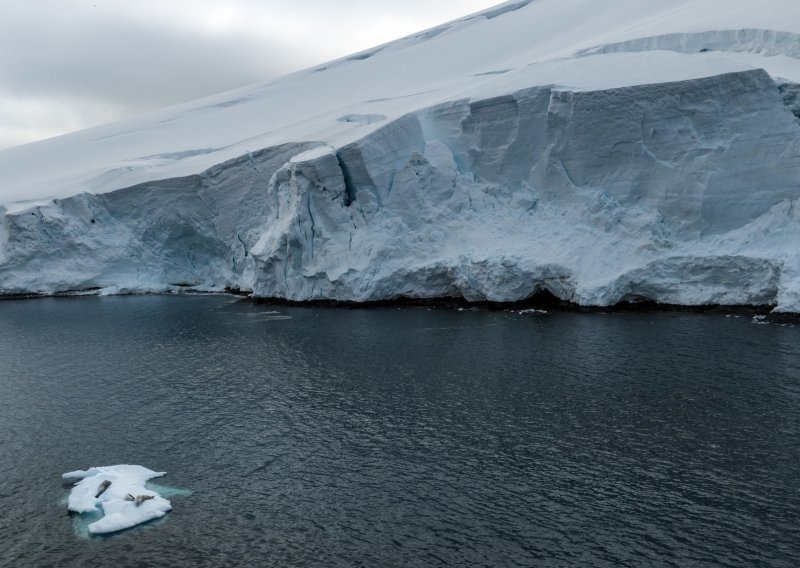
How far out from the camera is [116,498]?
35.7 feet

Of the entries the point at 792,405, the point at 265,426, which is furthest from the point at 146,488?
the point at 792,405

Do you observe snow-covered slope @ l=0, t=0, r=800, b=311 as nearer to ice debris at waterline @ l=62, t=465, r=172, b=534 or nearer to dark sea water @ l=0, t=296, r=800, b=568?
dark sea water @ l=0, t=296, r=800, b=568

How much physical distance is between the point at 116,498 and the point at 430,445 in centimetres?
585

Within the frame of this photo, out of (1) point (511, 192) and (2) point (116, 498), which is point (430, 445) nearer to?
(2) point (116, 498)

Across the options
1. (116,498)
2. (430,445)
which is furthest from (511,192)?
(116,498)

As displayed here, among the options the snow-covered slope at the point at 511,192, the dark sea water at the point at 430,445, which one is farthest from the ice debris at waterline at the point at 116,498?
the snow-covered slope at the point at 511,192

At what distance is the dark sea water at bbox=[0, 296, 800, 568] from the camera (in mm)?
9406

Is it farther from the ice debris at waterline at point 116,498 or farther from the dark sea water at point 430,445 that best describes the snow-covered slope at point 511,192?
the ice debris at waterline at point 116,498

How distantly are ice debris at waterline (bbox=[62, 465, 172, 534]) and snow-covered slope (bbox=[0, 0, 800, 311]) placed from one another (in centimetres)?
1930

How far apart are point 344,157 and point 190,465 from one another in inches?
840

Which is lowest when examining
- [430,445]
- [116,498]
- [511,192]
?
[430,445]

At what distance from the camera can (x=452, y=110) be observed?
32938 millimetres

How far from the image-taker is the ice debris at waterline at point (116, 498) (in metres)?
10.3

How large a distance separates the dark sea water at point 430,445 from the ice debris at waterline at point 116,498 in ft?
0.82
